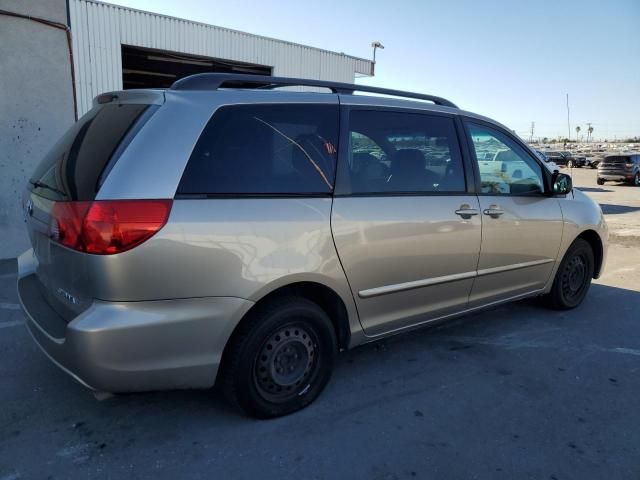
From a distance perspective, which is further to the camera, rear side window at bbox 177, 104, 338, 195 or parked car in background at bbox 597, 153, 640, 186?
parked car in background at bbox 597, 153, 640, 186

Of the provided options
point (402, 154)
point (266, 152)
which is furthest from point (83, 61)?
point (266, 152)

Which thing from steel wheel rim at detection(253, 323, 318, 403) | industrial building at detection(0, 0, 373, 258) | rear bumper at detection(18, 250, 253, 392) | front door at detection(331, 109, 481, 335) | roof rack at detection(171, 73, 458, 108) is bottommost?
steel wheel rim at detection(253, 323, 318, 403)

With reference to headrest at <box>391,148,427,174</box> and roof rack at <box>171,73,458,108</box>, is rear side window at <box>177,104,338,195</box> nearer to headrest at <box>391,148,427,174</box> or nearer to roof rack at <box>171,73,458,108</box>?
roof rack at <box>171,73,458,108</box>

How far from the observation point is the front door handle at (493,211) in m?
3.69

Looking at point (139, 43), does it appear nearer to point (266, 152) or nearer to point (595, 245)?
point (266, 152)

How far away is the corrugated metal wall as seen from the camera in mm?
10789

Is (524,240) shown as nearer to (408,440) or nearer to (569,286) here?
(569,286)

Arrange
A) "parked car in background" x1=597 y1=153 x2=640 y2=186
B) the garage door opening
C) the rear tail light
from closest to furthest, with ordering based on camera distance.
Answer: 1. the rear tail light
2. the garage door opening
3. "parked car in background" x1=597 y1=153 x2=640 y2=186

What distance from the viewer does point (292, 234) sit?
104 inches

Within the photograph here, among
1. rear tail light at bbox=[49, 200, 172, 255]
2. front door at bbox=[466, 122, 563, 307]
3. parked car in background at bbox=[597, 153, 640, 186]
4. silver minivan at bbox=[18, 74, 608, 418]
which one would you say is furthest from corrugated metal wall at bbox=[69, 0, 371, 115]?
parked car in background at bbox=[597, 153, 640, 186]

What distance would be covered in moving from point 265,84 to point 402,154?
1.02 metres

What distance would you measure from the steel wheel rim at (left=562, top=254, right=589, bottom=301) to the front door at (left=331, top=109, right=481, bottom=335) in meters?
1.63

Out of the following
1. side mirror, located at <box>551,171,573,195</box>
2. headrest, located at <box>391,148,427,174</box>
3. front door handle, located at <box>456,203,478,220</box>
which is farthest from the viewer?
side mirror, located at <box>551,171,573,195</box>

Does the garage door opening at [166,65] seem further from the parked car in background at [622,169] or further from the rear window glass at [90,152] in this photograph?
the parked car in background at [622,169]
